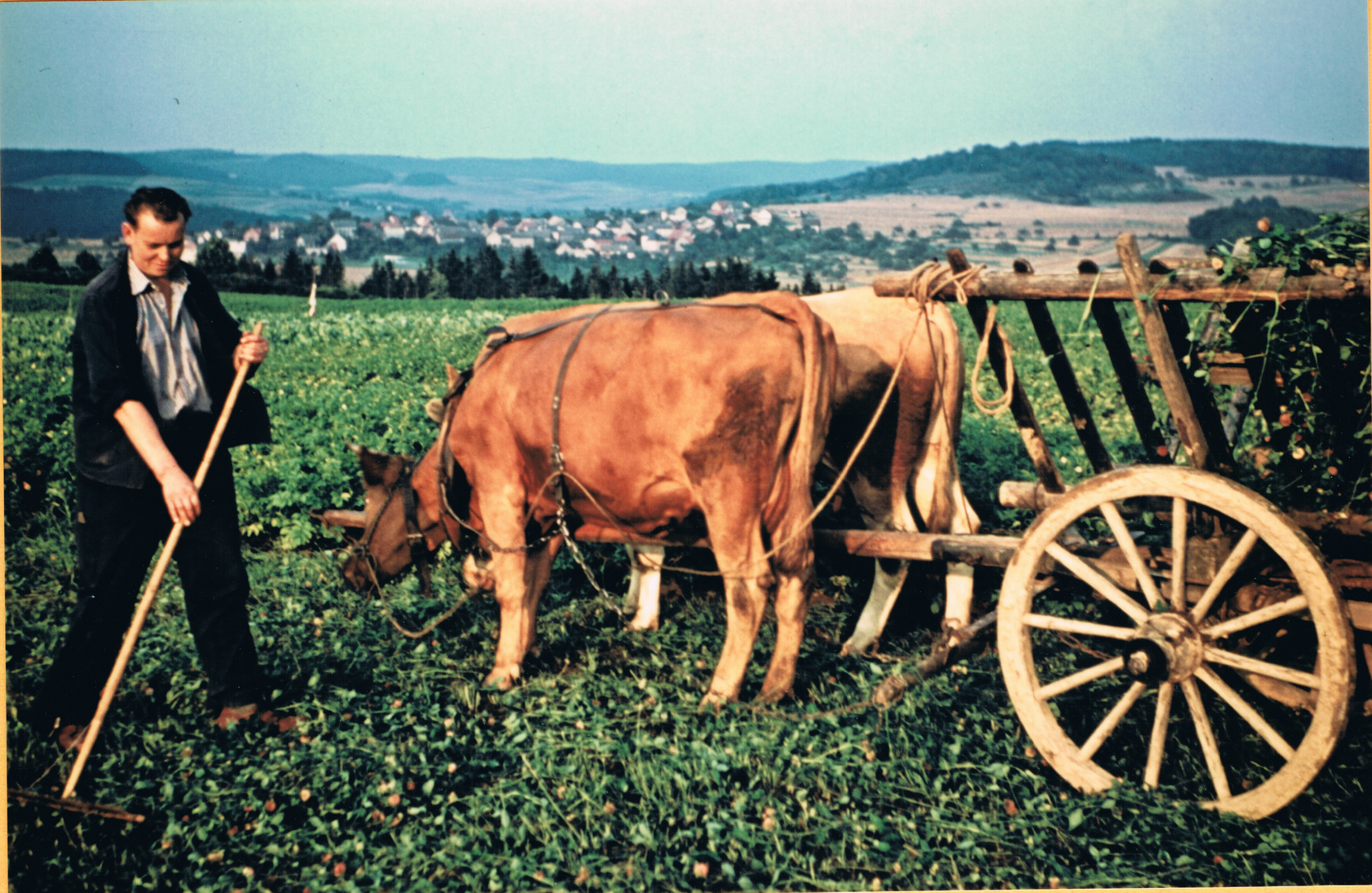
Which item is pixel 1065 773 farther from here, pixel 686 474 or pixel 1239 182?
pixel 1239 182

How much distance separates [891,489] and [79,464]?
4.48 m

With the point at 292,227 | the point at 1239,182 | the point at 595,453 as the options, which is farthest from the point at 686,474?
the point at 292,227

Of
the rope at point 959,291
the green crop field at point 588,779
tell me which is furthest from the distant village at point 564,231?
the rope at point 959,291

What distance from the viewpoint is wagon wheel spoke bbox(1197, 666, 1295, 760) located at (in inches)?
134

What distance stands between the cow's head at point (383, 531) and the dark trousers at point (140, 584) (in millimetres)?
1145

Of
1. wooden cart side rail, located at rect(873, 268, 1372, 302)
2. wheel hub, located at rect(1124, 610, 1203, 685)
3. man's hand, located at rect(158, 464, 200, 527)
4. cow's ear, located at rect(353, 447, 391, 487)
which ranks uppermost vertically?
wooden cart side rail, located at rect(873, 268, 1372, 302)

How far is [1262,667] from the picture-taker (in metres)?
3.39

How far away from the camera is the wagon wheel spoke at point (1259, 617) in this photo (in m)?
3.35

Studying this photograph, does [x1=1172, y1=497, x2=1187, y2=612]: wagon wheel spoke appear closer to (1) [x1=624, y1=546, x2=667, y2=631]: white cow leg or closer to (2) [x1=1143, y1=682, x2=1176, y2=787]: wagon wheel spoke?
(2) [x1=1143, y1=682, x2=1176, y2=787]: wagon wheel spoke

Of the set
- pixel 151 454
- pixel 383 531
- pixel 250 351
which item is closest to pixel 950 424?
pixel 383 531

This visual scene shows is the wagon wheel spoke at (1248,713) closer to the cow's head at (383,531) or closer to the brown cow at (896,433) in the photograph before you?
the brown cow at (896,433)

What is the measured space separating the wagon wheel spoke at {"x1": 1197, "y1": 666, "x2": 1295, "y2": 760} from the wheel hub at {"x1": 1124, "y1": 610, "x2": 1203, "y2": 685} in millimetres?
59

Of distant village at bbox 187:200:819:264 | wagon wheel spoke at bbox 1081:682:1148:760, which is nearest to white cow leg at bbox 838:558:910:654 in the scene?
wagon wheel spoke at bbox 1081:682:1148:760

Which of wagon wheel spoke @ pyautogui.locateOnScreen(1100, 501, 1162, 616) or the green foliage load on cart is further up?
the green foliage load on cart
